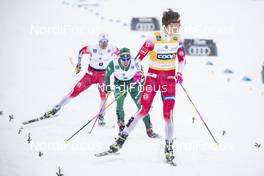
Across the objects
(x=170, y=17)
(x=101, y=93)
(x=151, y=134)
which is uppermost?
(x=170, y=17)

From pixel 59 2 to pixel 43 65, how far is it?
26.5 ft

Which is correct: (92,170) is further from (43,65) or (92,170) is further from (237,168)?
(43,65)

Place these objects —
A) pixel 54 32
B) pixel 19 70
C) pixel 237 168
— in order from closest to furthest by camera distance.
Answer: pixel 237 168 → pixel 19 70 → pixel 54 32

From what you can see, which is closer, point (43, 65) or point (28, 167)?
point (28, 167)

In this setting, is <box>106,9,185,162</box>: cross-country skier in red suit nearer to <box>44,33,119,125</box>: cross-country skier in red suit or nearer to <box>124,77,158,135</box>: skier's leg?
<box>124,77,158,135</box>: skier's leg

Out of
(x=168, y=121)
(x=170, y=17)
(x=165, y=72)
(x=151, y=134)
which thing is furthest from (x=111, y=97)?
(x=170, y=17)

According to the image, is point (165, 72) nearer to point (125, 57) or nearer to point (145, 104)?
point (145, 104)

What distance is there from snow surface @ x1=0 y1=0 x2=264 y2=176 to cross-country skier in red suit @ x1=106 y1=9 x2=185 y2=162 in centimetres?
44

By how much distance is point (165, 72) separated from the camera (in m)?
5.27

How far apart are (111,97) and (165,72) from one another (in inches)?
136

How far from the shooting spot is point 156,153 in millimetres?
5531

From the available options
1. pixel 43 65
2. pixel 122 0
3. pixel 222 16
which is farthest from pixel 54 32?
pixel 222 16

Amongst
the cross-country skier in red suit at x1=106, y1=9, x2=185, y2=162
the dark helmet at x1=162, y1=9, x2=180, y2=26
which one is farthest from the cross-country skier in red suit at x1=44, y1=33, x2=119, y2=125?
the dark helmet at x1=162, y1=9, x2=180, y2=26

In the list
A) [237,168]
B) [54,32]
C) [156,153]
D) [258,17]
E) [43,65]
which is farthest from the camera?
[258,17]
